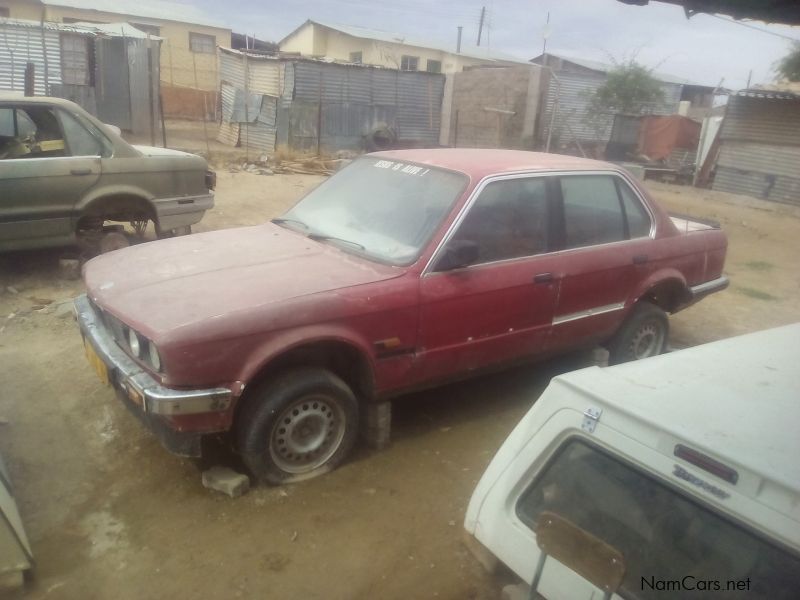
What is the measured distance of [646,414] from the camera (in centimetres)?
180

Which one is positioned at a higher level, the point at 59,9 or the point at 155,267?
the point at 59,9

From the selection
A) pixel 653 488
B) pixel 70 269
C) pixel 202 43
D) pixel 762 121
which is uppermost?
pixel 202 43

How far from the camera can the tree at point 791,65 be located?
2209cm

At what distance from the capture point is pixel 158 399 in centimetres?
273

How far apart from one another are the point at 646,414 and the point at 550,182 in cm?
249

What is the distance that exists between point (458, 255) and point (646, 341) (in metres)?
2.19

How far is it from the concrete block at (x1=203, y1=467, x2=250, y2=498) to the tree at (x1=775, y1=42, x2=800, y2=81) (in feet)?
83.0

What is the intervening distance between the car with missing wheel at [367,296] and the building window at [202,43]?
2755 centimetres

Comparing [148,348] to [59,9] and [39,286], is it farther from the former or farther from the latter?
[59,9]

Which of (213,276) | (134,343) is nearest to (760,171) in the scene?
(213,276)

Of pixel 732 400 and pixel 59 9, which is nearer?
pixel 732 400

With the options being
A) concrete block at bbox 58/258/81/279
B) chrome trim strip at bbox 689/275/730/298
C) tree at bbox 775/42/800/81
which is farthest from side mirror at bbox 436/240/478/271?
tree at bbox 775/42/800/81

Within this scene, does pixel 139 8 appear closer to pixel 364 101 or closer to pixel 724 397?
pixel 364 101

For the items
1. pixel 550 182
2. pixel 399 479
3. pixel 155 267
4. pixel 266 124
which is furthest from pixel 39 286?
pixel 266 124
